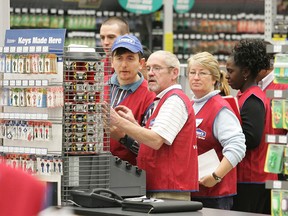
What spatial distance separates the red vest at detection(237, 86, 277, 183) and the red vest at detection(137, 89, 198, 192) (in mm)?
1110

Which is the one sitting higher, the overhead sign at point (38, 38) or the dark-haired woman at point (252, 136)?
the overhead sign at point (38, 38)

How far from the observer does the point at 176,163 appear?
13.0 ft

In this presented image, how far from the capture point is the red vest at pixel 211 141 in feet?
14.8

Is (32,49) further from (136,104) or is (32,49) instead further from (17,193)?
(17,193)

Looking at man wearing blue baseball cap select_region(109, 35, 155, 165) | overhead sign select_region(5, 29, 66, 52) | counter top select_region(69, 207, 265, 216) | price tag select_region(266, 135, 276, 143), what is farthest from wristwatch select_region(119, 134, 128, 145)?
price tag select_region(266, 135, 276, 143)

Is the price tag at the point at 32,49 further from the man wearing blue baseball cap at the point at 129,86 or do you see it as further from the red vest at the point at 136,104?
the red vest at the point at 136,104

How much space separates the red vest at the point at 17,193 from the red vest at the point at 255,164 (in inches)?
160

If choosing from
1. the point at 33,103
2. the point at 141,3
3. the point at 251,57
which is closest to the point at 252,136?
the point at 251,57

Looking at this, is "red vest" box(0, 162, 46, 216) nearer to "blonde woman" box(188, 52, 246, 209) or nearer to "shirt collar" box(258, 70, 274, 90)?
"blonde woman" box(188, 52, 246, 209)

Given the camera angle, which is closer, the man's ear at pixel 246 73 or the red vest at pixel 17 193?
the red vest at pixel 17 193

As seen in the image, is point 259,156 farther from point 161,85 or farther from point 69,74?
point 69,74

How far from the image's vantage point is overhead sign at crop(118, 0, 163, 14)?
38.8 feet

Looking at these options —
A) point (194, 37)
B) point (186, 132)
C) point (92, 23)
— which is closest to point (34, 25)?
point (92, 23)

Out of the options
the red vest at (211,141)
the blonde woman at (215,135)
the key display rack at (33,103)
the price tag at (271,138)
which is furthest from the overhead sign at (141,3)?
the price tag at (271,138)
